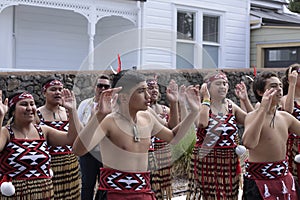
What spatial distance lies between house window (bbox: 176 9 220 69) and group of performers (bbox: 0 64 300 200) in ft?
24.9

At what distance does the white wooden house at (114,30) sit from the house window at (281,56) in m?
0.73

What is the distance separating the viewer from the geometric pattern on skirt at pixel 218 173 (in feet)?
20.3

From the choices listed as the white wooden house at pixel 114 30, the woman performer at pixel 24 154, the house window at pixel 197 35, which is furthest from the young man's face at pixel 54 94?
the house window at pixel 197 35

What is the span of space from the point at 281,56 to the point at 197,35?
276 centimetres

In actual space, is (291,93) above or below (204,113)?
above

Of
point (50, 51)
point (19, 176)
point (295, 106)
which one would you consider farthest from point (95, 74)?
point (50, 51)

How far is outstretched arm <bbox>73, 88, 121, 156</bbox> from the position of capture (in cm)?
380

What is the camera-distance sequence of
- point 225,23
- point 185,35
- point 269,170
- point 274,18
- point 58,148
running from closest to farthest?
point 269,170 < point 58,148 < point 185,35 < point 225,23 < point 274,18

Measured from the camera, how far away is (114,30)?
14.5 m

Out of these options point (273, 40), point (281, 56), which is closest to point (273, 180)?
point (273, 40)

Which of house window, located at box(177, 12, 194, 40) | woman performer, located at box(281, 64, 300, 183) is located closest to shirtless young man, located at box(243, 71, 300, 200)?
woman performer, located at box(281, 64, 300, 183)

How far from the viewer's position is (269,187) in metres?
4.71

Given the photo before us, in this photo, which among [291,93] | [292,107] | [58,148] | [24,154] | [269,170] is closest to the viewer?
[24,154]

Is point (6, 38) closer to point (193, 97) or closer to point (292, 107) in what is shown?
point (292, 107)
